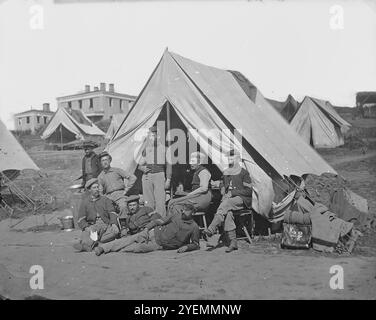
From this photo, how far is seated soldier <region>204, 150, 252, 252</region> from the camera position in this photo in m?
4.38

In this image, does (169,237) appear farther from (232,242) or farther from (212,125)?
(212,125)

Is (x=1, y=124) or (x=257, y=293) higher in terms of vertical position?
(x=1, y=124)

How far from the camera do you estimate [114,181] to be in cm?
520

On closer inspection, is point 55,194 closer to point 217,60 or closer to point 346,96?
point 217,60

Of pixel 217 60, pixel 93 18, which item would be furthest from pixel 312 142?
pixel 93 18

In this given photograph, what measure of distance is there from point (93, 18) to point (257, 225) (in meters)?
3.30

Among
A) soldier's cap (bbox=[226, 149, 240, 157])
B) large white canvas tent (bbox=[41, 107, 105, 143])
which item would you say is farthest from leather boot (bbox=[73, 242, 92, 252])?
large white canvas tent (bbox=[41, 107, 105, 143])

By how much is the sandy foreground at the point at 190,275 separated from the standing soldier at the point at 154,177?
1.00m

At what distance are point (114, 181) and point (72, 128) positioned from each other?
286 inches

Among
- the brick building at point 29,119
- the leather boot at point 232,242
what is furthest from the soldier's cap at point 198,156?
the brick building at point 29,119

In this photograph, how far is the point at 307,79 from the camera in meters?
4.84

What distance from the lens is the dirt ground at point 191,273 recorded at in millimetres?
3535

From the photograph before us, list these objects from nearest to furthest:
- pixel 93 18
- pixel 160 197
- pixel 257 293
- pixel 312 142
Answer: pixel 257 293 → pixel 93 18 → pixel 160 197 → pixel 312 142

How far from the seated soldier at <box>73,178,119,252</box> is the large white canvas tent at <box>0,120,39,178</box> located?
7.98 ft
